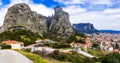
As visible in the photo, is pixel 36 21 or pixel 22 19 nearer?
pixel 22 19

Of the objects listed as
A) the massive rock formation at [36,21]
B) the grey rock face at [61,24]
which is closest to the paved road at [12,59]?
the massive rock formation at [36,21]

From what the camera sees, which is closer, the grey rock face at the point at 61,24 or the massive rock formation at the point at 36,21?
the massive rock formation at the point at 36,21

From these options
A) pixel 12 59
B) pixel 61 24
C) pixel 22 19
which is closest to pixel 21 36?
pixel 22 19

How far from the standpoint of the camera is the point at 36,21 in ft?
382

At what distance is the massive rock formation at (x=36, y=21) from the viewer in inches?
4266

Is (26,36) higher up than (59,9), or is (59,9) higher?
(59,9)

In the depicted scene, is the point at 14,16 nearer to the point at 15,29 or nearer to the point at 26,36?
the point at 15,29

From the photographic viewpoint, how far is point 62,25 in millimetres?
121438

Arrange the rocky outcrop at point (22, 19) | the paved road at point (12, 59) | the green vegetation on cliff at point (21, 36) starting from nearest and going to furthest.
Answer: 1. the paved road at point (12, 59)
2. the green vegetation on cliff at point (21, 36)
3. the rocky outcrop at point (22, 19)

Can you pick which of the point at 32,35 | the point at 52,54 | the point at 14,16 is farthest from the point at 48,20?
the point at 52,54

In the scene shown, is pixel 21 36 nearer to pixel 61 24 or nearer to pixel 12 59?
pixel 61 24

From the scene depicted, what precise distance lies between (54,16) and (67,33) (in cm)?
1448

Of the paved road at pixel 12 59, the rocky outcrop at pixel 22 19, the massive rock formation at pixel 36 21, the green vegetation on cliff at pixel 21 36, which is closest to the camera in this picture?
the paved road at pixel 12 59

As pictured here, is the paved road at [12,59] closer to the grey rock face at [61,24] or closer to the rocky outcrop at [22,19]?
the rocky outcrop at [22,19]
